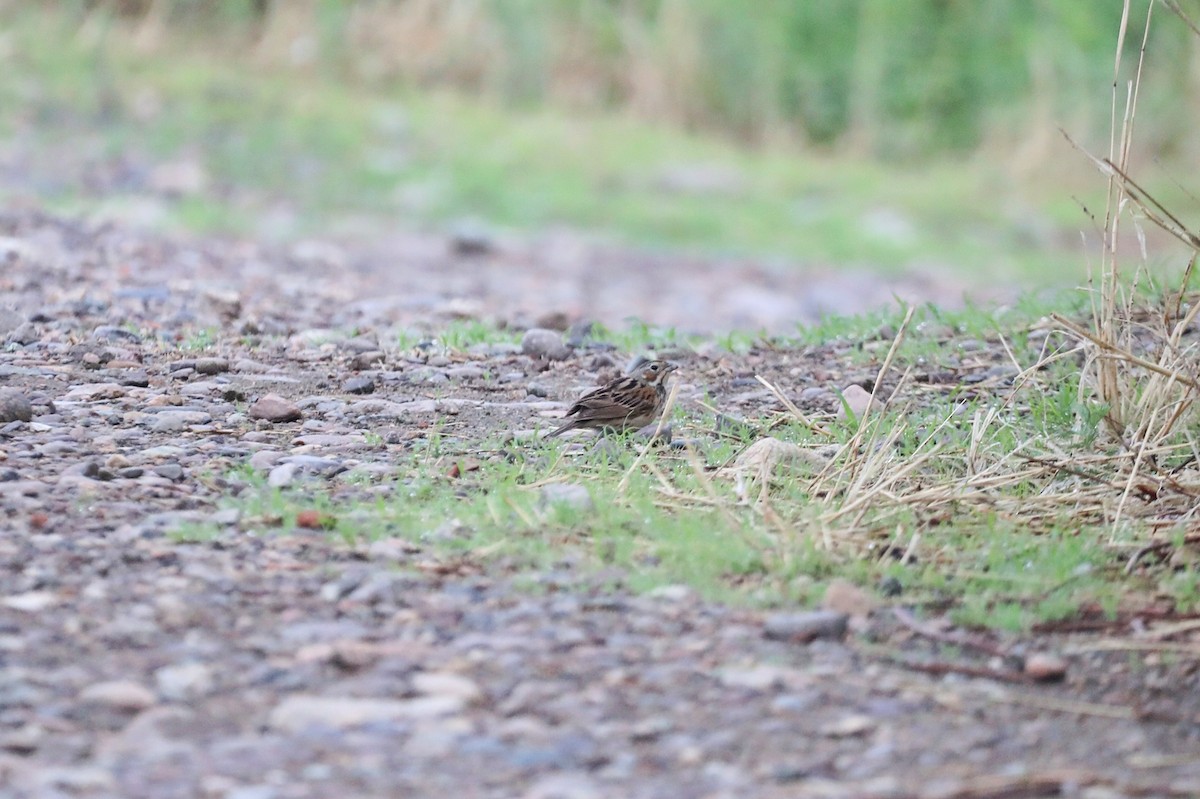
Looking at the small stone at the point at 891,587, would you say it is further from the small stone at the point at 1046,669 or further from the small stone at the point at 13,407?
the small stone at the point at 13,407

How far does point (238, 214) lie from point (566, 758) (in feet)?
27.3

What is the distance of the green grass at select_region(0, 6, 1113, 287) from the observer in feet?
38.5

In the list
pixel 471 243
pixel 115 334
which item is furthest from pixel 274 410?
pixel 471 243

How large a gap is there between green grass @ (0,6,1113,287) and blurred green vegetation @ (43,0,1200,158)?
39 centimetres

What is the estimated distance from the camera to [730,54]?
1485 cm

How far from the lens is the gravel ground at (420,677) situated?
8.95 feet

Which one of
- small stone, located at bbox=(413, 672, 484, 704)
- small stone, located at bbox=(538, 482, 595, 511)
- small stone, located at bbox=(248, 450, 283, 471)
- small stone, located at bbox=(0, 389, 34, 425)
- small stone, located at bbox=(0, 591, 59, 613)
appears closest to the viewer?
small stone, located at bbox=(413, 672, 484, 704)

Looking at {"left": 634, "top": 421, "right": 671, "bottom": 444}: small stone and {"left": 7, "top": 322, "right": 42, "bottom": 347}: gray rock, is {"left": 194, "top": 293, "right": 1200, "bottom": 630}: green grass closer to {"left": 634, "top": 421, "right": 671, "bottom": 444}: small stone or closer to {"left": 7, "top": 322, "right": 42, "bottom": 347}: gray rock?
{"left": 634, "top": 421, "right": 671, "bottom": 444}: small stone

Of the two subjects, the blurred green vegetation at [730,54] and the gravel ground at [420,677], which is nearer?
the gravel ground at [420,677]

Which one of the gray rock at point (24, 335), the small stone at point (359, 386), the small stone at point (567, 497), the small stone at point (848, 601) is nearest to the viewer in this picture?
the small stone at point (848, 601)

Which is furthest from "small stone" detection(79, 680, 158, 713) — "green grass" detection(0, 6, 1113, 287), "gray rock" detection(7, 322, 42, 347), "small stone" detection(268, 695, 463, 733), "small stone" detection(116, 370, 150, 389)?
"green grass" detection(0, 6, 1113, 287)

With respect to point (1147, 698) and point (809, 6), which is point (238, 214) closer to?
point (809, 6)

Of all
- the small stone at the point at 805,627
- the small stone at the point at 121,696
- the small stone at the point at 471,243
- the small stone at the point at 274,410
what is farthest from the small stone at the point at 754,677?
the small stone at the point at 471,243

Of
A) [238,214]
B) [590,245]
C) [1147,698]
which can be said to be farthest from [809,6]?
[1147,698]
